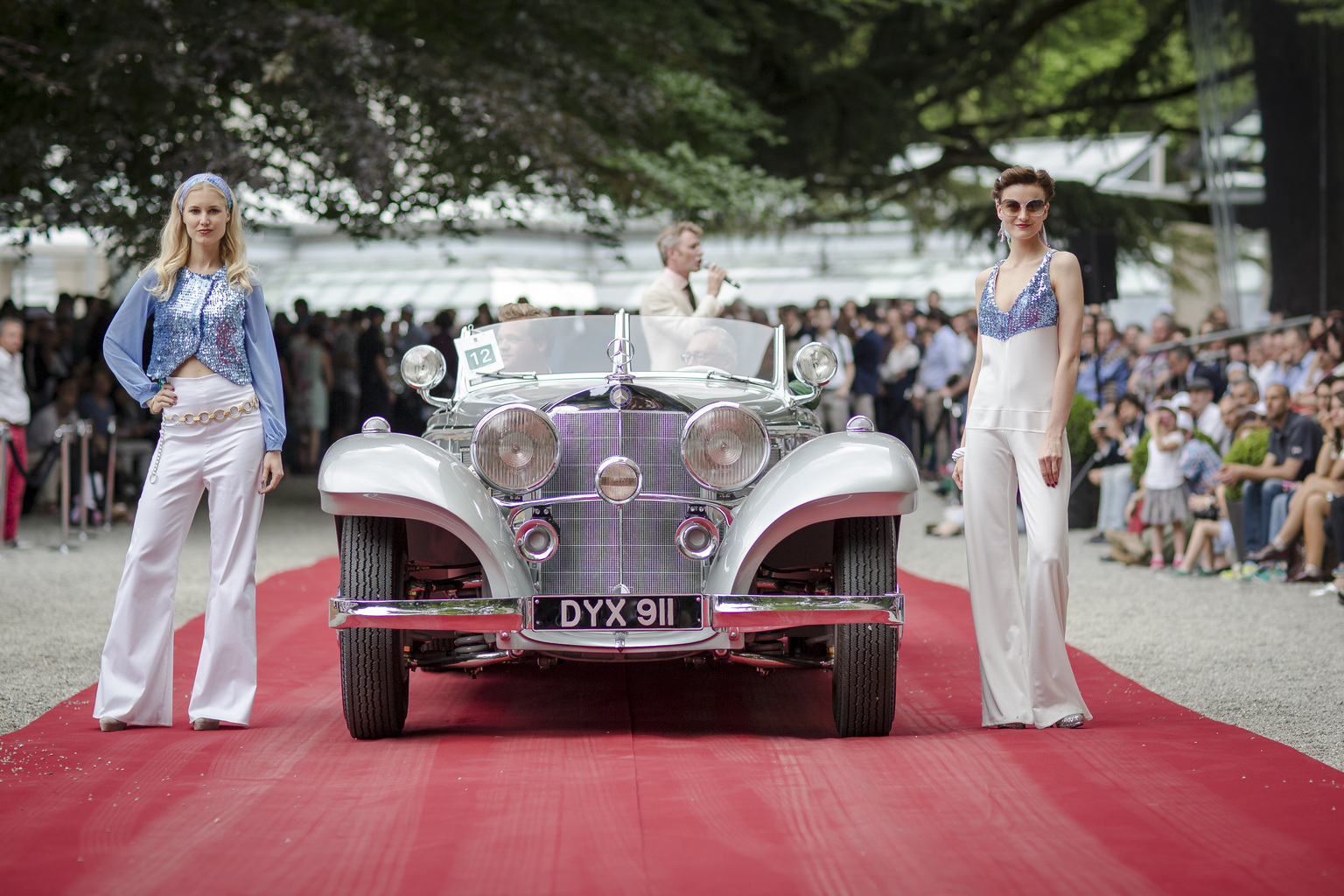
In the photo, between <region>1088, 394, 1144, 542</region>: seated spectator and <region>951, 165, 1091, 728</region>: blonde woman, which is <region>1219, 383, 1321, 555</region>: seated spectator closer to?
<region>1088, 394, 1144, 542</region>: seated spectator

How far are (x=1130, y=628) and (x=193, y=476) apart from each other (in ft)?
16.6

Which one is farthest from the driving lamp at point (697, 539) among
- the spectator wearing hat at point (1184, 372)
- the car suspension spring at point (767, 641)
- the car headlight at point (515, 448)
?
the spectator wearing hat at point (1184, 372)

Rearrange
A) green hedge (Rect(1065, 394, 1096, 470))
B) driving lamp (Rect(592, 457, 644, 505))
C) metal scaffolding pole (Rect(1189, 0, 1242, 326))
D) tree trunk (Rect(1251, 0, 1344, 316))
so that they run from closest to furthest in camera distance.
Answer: driving lamp (Rect(592, 457, 644, 505)) < green hedge (Rect(1065, 394, 1096, 470)) < tree trunk (Rect(1251, 0, 1344, 316)) < metal scaffolding pole (Rect(1189, 0, 1242, 326))

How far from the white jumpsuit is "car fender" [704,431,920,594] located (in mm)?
434

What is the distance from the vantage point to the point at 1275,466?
9.58 metres

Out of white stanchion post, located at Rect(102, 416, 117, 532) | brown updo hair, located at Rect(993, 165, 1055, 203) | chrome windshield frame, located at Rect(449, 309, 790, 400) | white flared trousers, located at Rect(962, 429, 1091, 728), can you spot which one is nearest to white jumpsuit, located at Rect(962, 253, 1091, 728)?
white flared trousers, located at Rect(962, 429, 1091, 728)

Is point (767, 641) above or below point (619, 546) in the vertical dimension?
below

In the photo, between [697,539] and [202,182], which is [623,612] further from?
[202,182]

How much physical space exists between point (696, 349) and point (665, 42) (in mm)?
9792

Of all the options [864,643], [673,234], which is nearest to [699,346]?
[673,234]

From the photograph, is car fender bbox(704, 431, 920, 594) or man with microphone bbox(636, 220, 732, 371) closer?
car fender bbox(704, 431, 920, 594)

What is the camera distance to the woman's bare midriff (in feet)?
16.5

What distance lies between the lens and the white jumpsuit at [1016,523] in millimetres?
4914

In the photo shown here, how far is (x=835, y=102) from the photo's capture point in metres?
18.1
